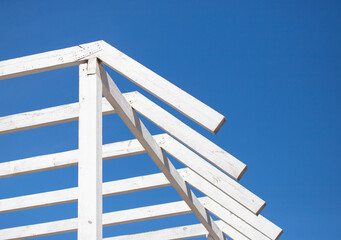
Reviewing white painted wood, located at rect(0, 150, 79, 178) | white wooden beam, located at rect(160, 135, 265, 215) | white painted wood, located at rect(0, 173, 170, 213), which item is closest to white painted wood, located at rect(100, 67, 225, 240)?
white wooden beam, located at rect(160, 135, 265, 215)

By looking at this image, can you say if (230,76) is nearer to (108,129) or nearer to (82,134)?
(108,129)

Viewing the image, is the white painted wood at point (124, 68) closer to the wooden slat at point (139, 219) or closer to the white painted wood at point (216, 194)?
the white painted wood at point (216, 194)

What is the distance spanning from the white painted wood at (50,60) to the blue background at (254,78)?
43.5ft

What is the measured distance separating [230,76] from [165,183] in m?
12.5

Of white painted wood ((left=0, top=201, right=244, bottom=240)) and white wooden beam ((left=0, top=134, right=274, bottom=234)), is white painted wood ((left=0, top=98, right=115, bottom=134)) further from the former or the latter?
white painted wood ((left=0, top=201, right=244, bottom=240))

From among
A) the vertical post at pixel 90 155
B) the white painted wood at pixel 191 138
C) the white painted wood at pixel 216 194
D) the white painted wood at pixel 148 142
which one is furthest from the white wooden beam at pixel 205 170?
the vertical post at pixel 90 155

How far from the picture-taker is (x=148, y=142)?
550cm

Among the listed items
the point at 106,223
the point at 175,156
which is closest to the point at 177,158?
the point at 175,156

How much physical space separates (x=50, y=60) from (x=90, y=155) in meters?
0.95

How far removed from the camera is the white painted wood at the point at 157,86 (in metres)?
4.24

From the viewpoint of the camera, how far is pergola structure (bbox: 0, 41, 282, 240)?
409 cm

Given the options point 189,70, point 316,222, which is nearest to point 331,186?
point 316,222

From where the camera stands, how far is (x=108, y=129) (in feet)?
71.8

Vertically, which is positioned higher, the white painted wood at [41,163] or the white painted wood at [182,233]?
the white painted wood at [41,163]
